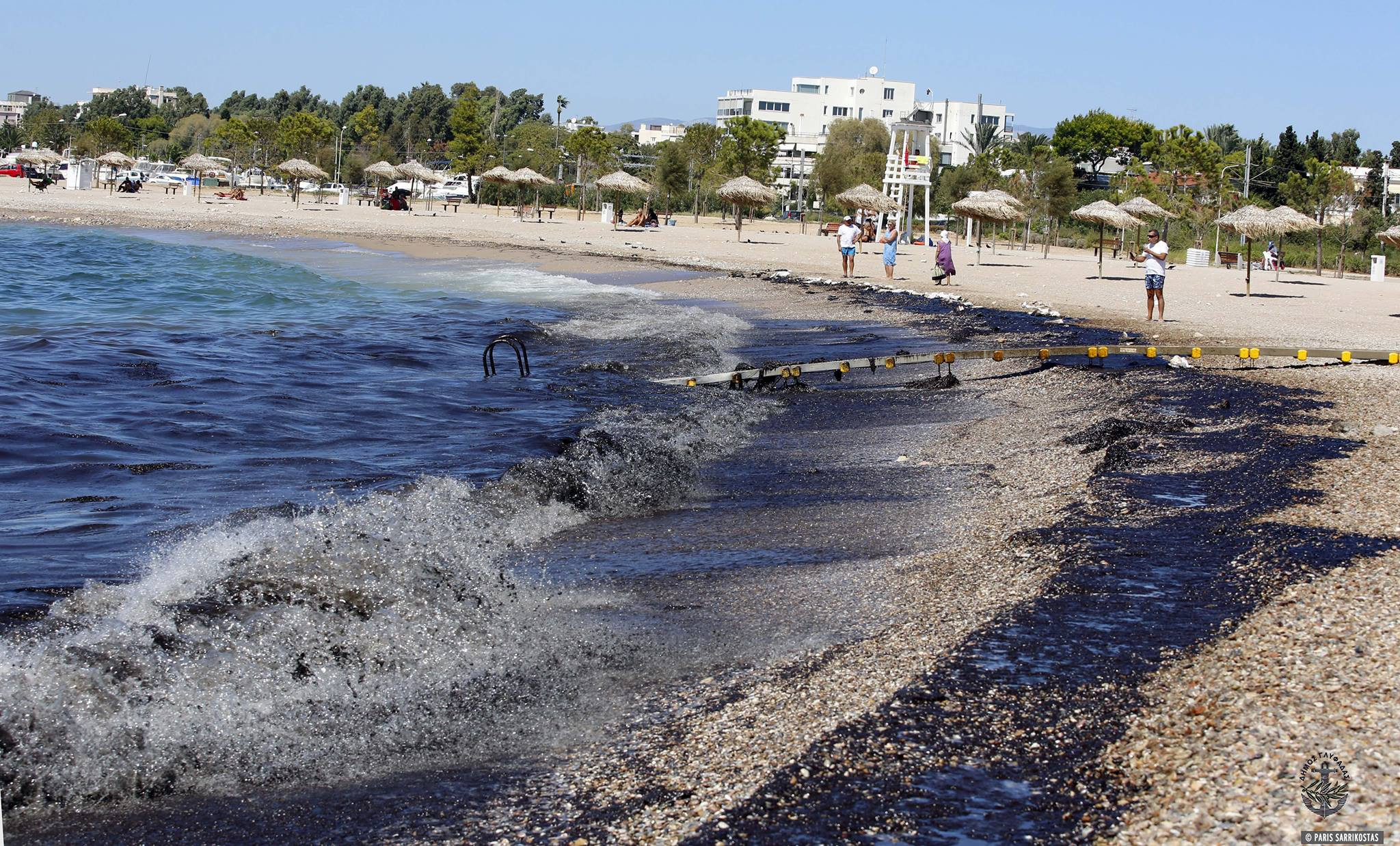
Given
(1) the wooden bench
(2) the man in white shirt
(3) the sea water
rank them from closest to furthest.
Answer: (3) the sea water, (2) the man in white shirt, (1) the wooden bench

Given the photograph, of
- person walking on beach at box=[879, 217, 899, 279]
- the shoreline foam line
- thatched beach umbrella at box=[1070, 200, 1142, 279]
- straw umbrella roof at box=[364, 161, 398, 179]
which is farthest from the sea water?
straw umbrella roof at box=[364, 161, 398, 179]

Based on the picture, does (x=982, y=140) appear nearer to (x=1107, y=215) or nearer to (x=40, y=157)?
(x=1107, y=215)

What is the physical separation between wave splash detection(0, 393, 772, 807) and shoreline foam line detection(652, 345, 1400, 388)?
241 inches

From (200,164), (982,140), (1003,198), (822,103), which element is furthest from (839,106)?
(1003,198)

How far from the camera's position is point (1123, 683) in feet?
15.3

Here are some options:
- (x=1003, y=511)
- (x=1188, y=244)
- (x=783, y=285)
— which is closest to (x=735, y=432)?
(x=1003, y=511)

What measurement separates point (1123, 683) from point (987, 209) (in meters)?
31.7

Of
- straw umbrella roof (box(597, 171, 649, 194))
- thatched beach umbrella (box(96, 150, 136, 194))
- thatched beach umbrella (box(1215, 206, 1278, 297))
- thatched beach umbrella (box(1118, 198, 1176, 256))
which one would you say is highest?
thatched beach umbrella (box(96, 150, 136, 194))

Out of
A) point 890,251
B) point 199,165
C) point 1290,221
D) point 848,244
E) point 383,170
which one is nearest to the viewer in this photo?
point 1290,221

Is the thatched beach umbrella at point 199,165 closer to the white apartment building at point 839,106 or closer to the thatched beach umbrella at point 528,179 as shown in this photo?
the thatched beach umbrella at point 528,179

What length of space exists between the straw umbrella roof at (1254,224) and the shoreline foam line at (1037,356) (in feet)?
46.8

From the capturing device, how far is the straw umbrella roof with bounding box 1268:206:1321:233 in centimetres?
2791

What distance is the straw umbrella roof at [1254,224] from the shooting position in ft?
91.8

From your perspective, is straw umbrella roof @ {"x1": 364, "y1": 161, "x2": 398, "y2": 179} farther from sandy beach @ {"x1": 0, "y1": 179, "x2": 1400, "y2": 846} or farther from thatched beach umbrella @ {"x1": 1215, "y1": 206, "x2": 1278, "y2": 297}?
sandy beach @ {"x1": 0, "y1": 179, "x2": 1400, "y2": 846}
